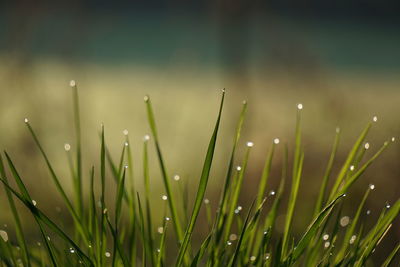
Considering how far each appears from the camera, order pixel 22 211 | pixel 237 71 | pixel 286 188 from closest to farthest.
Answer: pixel 286 188
pixel 22 211
pixel 237 71

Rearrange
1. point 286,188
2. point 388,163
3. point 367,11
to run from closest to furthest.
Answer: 1. point 388,163
2. point 286,188
3. point 367,11

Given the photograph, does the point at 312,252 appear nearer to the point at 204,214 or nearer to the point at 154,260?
the point at 154,260

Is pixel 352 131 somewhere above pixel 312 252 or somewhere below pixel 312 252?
below

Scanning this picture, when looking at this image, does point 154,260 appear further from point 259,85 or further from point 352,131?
point 259,85

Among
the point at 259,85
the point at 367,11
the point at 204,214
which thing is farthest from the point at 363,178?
the point at 367,11

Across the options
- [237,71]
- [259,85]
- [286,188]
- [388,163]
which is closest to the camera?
[388,163]

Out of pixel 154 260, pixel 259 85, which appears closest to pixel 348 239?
pixel 154 260

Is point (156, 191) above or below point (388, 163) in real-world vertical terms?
below

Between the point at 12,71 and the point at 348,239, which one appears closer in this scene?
the point at 348,239

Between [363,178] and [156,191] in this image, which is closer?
[363,178]

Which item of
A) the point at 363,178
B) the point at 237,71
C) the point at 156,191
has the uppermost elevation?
the point at 237,71
